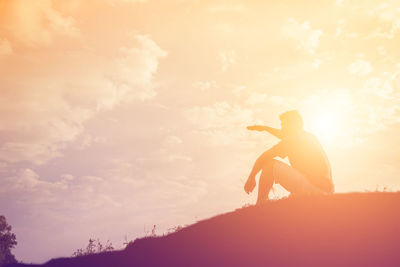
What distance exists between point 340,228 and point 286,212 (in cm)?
161

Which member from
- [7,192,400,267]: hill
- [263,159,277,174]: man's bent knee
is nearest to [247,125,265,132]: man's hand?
[263,159,277,174]: man's bent knee

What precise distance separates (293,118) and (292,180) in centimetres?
188

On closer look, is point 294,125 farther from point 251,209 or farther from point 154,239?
point 154,239

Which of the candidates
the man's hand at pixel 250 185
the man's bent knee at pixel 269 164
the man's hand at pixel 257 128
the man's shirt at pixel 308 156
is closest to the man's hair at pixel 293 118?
the man's shirt at pixel 308 156

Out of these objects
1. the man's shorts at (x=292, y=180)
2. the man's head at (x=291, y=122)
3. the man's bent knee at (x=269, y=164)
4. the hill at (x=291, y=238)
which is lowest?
the hill at (x=291, y=238)

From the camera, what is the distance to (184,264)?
978cm

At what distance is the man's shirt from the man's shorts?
0.23 m

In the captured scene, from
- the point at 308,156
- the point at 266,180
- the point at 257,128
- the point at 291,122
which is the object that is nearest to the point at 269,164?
the point at 266,180

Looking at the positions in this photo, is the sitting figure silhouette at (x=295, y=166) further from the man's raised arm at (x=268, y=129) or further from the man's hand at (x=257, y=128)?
the man's hand at (x=257, y=128)

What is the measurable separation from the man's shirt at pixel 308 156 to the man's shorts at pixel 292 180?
0.23 meters

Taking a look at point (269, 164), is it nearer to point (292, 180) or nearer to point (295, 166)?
point (292, 180)

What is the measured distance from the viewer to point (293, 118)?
11.3 m

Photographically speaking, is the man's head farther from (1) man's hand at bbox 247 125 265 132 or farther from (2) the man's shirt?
(1) man's hand at bbox 247 125 265 132

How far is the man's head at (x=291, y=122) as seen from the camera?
1120 cm
